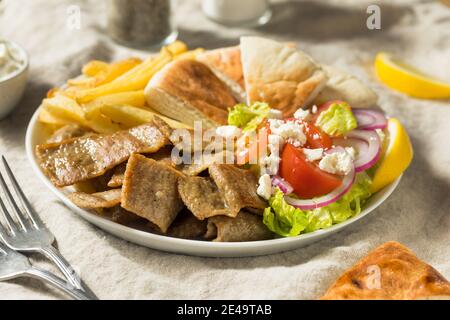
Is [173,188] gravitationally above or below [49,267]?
above

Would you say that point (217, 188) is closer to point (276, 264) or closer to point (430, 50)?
point (276, 264)

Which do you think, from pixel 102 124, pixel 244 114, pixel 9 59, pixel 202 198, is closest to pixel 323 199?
pixel 202 198

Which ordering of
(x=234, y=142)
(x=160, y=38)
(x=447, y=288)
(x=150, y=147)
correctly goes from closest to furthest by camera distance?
(x=447, y=288) < (x=150, y=147) < (x=234, y=142) < (x=160, y=38)

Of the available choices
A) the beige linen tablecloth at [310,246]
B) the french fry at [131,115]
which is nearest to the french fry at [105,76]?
the french fry at [131,115]

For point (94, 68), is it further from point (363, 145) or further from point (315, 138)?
point (363, 145)

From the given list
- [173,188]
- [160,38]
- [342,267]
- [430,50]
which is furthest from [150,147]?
[430,50]
